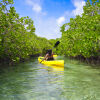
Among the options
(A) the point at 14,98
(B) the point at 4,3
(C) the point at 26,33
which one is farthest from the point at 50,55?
(A) the point at 14,98

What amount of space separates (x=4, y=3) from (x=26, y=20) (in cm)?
321

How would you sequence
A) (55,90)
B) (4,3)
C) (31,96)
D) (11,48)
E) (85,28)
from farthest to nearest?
(85,28)
(11,48)
(4,3)
(55,90)
(31,96)

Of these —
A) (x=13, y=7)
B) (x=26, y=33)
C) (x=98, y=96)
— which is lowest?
(x=98, y=96)

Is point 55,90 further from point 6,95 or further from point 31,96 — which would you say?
point 6,95

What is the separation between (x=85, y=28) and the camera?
1703 centimetres

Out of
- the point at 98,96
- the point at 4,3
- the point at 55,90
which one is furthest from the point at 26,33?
the point at 98,96

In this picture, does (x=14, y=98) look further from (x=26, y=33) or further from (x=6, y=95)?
(x=26, y=33)

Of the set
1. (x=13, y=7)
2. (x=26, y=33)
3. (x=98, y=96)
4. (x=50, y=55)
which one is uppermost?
(x=13, y=7)

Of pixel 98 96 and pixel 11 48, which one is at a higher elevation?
pixel 11 48

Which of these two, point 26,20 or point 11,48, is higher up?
point 26,20

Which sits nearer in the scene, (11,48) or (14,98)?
(14,98)

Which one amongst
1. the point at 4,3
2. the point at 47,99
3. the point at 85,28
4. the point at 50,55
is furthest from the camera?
the point at 50,55

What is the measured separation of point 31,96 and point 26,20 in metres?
11.1

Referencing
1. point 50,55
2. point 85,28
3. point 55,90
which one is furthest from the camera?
point 50,55
